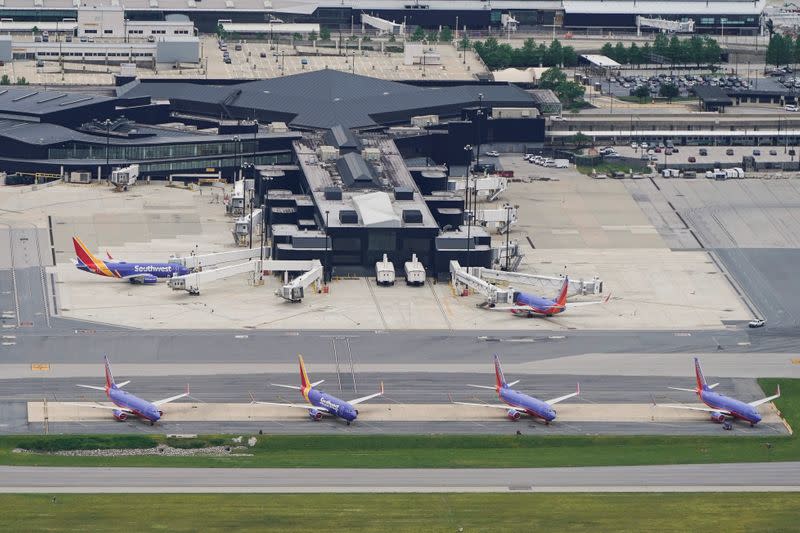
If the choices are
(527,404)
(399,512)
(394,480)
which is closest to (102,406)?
(394,480)

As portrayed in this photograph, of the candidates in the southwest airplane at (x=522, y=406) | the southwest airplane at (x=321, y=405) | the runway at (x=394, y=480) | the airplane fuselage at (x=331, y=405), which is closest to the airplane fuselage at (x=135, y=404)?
the southwest airplane at (x=321, y=405)

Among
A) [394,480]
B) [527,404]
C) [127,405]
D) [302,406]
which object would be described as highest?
[127,405]

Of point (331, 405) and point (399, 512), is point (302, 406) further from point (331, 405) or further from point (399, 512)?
point (399, 512)

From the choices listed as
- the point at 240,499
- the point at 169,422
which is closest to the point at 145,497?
the point at 240,499

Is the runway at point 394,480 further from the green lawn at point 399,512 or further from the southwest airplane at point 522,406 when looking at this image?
the southwest airplane at point 522,406

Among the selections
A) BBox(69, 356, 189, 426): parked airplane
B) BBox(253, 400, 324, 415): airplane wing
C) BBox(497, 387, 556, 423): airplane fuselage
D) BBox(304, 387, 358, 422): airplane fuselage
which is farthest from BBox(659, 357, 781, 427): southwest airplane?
BBox(69, 356, 189, 426): parked airplane

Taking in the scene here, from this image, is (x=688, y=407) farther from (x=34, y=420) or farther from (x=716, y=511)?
(x=34, y=420)
